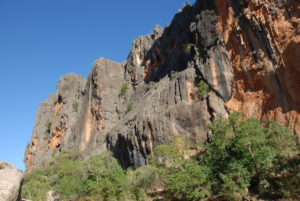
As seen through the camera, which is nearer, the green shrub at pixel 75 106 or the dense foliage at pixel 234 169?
the dense foliage at pixel 234 169

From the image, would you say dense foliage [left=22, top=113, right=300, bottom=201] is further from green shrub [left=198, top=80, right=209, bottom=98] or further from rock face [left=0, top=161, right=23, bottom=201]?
rock face [left=0, top=161, right=23, bottom=201]

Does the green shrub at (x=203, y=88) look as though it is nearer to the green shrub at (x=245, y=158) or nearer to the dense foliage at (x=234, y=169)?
the dense foliage at (x=234, y=169)

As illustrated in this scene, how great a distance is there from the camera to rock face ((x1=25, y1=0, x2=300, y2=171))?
96.9 feet

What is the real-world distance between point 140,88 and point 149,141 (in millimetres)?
20890

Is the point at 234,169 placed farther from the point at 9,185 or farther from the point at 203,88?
the point at 203,88

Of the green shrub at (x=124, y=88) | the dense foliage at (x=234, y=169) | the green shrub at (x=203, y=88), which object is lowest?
the dense foliage at (x=234, y=169)

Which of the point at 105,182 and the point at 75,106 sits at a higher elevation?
the point at 75,106

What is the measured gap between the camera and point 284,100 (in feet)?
94.6

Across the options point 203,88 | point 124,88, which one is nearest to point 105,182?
point 203,88

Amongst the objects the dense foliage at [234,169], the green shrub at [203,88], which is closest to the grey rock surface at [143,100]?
the green shrub at [203,88]

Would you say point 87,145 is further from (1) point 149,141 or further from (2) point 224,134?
(2) point 224,134

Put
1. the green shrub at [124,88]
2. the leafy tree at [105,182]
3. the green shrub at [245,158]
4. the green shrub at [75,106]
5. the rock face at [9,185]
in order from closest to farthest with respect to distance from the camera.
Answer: the rock face at [9,185] < the green shrub at [245,158] < the leafy tree at [105,182] < the green shrub at [124,88] < the green shrub at [75,106]

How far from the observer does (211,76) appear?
36.0 meters

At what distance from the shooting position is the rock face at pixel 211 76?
29531 mm
